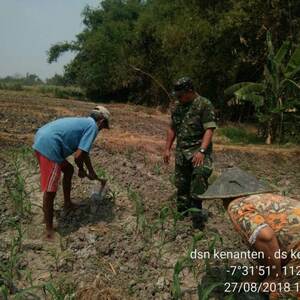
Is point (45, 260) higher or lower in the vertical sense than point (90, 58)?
lower

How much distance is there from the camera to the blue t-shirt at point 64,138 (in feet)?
14.7

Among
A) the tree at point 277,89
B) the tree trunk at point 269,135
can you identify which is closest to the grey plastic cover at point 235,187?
the tree at point 277,89

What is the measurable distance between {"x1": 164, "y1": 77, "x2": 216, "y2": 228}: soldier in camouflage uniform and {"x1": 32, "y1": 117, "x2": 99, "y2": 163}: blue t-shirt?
92 cm

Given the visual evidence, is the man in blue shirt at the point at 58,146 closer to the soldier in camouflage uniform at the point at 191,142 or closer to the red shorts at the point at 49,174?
the red shorts at the point at 49,174

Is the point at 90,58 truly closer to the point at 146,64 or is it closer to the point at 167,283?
the point at 146,64

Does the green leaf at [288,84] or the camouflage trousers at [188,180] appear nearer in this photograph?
the camouflage trousers at [188,180]

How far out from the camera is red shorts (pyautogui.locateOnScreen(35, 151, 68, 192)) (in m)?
4.40

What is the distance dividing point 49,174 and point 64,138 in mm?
376

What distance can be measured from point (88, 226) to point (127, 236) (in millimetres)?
477

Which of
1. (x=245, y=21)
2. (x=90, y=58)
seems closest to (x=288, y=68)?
(x=245, y=21)

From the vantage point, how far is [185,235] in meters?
4.57

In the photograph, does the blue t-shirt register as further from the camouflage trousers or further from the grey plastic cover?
the grey plastic cover

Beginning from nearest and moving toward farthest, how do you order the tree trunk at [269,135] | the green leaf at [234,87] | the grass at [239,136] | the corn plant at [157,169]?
1. the corn plant at [157,169]
2. the green leaf at [234,87]
3. the tree trunk at [269,135]
4. the grass at [239,136]

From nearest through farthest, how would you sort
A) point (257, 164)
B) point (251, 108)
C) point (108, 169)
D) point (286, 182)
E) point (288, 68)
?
1. point (108, 169)
2. point (286, 182)
3. point (257, 164)
4. point (288, 68)
5. point (251, 108)
